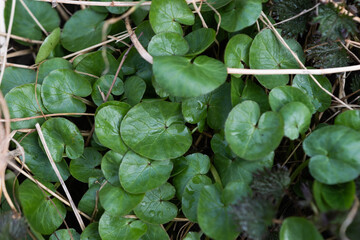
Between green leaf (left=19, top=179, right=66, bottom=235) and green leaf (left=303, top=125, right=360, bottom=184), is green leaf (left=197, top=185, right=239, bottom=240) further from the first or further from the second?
green leaf (left=19, top=179, right=66, bottom=235)

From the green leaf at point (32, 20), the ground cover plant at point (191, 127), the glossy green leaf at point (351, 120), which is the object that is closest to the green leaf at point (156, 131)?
the ground cover plant at point (191, 127)

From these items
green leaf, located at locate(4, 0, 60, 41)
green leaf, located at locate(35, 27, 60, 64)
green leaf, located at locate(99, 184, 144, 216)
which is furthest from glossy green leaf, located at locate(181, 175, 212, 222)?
green leaf, located at locate(4, 0, 60, 41)

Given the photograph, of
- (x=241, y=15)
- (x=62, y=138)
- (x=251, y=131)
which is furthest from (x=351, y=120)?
(x=62, y=138)

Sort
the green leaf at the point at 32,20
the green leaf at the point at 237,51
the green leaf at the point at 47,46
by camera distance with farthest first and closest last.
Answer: the green leaf at the point at 32,20 < the green leaf at the point at 47,46 < the green leaf at the point at 237,51

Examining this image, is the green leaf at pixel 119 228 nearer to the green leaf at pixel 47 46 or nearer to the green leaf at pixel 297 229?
the green leaf at pixel 297 229

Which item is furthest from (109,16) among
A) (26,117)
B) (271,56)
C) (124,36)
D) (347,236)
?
(347,236)
